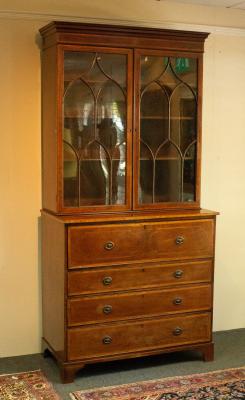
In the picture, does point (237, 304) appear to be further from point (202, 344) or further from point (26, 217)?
point (26, 217)

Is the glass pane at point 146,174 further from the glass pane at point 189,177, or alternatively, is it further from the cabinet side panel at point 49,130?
the cabinet side panel at point 49,130

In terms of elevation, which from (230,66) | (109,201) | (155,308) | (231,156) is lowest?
(155,308)

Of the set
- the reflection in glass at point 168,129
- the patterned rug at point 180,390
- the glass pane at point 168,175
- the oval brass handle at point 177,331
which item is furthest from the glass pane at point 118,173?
the patterned rug at point 180,390

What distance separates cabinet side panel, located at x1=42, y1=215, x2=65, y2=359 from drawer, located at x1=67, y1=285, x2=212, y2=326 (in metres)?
0.10

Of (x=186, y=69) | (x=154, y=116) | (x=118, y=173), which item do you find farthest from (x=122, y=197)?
(x=186, y=69)

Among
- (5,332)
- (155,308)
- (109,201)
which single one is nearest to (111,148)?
(109,201)

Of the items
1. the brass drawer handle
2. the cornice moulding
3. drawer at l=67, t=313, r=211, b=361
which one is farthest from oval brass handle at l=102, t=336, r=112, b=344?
the cornice moulding

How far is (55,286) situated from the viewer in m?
3.50

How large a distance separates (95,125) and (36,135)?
16.8 inches

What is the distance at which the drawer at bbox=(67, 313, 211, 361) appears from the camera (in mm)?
3396

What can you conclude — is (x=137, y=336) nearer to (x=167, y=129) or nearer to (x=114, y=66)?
(x=167, y=129)

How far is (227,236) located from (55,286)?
4.65 ft

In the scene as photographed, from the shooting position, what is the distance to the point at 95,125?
3494mm

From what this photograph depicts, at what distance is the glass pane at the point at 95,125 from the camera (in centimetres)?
340
